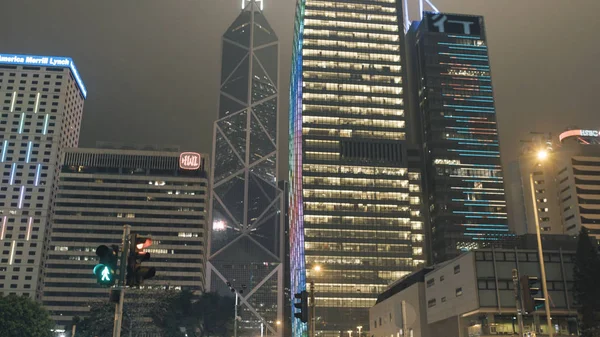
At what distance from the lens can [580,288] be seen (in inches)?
3302

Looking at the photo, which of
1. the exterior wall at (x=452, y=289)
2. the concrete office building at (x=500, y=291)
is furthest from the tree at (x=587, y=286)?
the exterior wall at (x=452, y=289)

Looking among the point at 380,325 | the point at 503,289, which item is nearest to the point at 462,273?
the point at 503,289

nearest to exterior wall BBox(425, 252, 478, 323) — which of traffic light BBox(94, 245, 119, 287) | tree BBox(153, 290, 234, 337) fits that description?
tree BBox(153, 290, 234, 337)

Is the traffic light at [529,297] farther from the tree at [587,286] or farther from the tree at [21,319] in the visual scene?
the tree at [21,319]

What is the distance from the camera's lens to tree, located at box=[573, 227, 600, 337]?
81562 mm

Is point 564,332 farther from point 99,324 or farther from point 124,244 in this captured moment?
point 99,324

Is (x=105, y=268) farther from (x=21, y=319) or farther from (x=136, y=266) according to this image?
(x=21, y=319)

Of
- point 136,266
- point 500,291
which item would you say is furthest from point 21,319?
point 136,266

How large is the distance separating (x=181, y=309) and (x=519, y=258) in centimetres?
8406

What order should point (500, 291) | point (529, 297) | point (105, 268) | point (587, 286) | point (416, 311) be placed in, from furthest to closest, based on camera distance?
1. point (500, 291)
2. point (587, 286)
3. point (416, 311)
4. point (529, 297)
5. point (105, 268)

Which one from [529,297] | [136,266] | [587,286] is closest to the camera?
[136,266]

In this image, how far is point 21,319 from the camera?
4542 inches

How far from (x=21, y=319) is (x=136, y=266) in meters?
107

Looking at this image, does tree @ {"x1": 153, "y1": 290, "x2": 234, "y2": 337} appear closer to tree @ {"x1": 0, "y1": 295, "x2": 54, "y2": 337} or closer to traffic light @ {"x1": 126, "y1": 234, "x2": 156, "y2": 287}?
tree @ {"x1": 0, "y1": 295, "x2": 54, "y2": 337}
